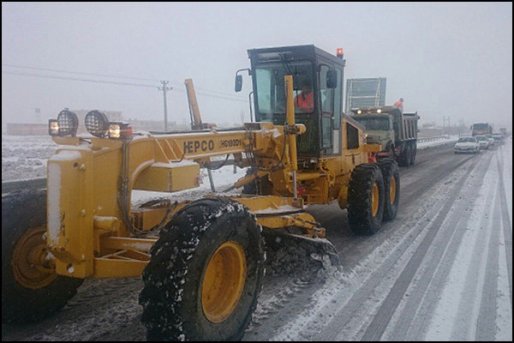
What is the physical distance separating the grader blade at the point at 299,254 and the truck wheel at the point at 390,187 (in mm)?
3143

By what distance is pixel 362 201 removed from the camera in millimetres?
7070

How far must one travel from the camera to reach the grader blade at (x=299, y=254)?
531 centimetres

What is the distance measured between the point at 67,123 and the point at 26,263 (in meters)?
1.21

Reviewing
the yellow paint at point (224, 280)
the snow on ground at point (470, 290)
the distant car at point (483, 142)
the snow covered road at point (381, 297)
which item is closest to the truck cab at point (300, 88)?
the snow covered road at point (381, 297)

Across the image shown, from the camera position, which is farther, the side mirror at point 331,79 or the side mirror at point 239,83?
the side mirror at point 239,83

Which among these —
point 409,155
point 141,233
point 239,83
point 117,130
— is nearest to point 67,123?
point 117,130

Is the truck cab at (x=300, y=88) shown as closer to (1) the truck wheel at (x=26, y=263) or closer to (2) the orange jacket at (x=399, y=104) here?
(1) the truck wheel at (x=26, y=263)

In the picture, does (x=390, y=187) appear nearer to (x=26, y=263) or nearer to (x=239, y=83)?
(x=239, y=83)

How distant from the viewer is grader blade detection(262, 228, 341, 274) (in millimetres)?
5309

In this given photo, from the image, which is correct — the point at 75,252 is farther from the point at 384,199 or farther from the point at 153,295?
the point at 384,199

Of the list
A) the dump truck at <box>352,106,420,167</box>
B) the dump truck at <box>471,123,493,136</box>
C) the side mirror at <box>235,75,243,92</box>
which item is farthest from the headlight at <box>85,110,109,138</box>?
the dump truck at <box>471,123,493,136</box>

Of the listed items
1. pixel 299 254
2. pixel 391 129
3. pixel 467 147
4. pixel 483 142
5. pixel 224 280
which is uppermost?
pixel 391 129

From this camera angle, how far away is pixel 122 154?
356 centimetres

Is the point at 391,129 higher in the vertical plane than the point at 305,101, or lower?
lower
